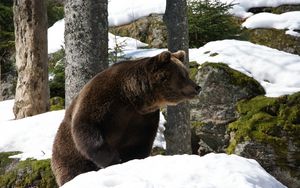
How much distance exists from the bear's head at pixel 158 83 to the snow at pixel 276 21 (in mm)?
7840

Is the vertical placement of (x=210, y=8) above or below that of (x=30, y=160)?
above

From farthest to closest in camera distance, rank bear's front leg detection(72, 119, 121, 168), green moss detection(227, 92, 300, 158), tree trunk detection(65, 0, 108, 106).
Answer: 1. green moss detection(227, 92, 300, 158)
2. tree trunk detection(65, 0, 108, 106)
3. bear's front leg detection(72, 119, 121, 168)

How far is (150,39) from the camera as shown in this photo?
1334 centimetres

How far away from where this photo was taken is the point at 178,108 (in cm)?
720

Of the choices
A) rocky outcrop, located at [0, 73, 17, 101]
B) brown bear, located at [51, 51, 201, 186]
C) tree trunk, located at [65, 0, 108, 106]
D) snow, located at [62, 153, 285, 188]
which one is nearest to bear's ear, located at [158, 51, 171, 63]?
brown bear, located at [51, 51, 201, 186]

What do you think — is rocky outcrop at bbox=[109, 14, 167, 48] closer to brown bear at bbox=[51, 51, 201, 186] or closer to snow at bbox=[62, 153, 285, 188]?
brown bear at bbox=[51, 51, 201, 186]

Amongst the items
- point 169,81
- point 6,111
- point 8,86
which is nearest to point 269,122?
point 169,81

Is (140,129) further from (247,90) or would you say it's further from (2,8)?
(2,8)

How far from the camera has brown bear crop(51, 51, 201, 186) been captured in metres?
4.36

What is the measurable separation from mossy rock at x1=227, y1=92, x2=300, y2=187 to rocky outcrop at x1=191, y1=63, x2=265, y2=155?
9.5 inches

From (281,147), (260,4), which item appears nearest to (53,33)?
(260,4)

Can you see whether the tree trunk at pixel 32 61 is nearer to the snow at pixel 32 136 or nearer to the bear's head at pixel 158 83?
the snow at pixel 32 136

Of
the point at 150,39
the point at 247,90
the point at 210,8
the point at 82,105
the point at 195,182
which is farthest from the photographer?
the point at 150,39

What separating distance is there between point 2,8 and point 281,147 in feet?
33.2
